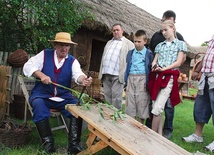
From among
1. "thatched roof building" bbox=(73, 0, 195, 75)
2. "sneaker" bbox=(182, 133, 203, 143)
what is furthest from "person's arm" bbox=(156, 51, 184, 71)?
"thatched roof building" bbox=(73, 0, 195, 75)

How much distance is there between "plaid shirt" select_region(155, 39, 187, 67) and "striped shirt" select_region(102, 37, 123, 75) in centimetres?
75

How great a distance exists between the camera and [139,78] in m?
4.65

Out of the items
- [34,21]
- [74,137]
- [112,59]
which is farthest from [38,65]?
[34,21]

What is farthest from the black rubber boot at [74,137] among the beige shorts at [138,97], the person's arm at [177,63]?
the person's arm at [177,63]

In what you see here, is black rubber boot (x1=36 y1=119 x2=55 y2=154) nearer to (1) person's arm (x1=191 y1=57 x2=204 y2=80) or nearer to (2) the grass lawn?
(2) the grass lawn

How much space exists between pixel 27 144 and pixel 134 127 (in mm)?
1443

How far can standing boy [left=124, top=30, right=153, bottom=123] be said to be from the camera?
15.2ft

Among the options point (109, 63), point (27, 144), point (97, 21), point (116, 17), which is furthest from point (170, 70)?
point (116, 17)

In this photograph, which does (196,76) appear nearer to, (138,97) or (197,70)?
(197,70)

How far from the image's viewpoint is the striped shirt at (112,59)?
508 cm

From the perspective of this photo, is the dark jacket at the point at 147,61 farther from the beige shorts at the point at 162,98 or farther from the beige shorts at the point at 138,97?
the beige shorts at the point at 162,98

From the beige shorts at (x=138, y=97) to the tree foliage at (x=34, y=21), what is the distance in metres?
1.84

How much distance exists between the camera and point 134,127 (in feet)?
11.5

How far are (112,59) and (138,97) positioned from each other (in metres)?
0.82
